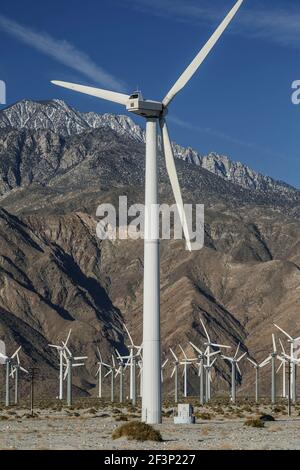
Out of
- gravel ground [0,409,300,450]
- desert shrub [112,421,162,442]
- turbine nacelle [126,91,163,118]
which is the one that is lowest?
gravel ground [0,409,300,450]

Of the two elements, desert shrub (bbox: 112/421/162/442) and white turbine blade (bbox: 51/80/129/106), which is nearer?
desert shrub (bbox: 112/421/162/442)

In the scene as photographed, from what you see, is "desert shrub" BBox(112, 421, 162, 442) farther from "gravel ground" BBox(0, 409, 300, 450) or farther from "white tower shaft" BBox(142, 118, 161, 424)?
"white tower shaft" BBox(142, 118, 161, 424)

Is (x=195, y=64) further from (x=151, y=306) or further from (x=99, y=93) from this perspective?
(x=151, y=306)

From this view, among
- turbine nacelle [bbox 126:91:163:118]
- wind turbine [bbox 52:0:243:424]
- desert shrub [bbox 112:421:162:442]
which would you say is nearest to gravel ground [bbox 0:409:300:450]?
desert shrub [bbox 112:421:162:442]

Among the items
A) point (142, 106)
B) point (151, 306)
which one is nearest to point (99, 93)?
point (142, 106)
